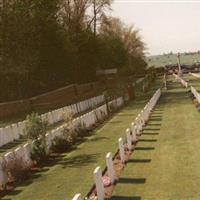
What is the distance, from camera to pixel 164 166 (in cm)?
1468

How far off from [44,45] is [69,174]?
103ft

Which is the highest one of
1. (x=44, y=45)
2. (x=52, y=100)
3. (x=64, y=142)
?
(x=44, y=45)

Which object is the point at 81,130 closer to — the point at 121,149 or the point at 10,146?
the point at 10,146

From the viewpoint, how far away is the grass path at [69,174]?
12.7m

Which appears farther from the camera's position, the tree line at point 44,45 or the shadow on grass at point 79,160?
the tree line at point 44,45

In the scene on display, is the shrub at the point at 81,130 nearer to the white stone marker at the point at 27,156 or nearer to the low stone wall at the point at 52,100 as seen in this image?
the white stone marker at the point at 27,156

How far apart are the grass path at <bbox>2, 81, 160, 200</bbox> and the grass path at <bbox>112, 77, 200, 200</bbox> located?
3.63 ft

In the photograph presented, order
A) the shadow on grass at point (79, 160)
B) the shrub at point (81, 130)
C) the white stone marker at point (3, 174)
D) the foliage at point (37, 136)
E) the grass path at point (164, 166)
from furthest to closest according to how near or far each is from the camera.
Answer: the shrub at point (81, 130)
the foliage at point (37, 136)
the shadow on grass at point (79, 160)
the white stone marker at point (3, 174)
the grass path at point (164, 166)

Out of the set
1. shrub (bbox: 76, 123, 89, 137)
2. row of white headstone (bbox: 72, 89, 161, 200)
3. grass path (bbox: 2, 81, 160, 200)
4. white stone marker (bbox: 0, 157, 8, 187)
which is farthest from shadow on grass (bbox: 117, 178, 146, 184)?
shrub (bbox: 76, 123, 89, 137)

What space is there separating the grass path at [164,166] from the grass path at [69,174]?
1.11 meters

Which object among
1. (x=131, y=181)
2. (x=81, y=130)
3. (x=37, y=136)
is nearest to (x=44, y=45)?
(x=81, y=130)

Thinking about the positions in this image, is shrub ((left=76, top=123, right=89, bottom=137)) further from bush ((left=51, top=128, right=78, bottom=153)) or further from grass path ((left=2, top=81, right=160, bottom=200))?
bush ((left=51, top=128, right=78, bottom=153))

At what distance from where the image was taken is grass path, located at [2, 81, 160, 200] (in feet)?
41.7

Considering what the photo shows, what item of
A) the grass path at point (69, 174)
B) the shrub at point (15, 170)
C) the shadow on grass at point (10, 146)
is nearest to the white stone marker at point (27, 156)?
the grass path at point (69, 174)
